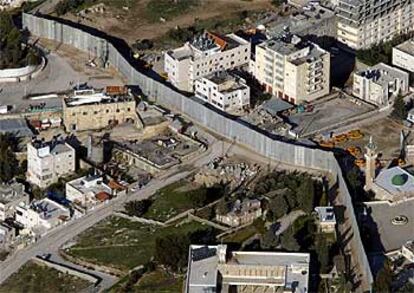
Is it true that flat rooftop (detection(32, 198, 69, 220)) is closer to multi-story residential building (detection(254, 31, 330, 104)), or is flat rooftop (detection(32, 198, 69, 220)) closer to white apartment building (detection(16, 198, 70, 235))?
white apartment building (detection(16, 198, 70, 235))

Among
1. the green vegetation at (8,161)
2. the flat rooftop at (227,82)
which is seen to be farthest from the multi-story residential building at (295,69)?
the green vegetation at (8,161)

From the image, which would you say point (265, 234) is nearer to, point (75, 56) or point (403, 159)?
point (403, 159)

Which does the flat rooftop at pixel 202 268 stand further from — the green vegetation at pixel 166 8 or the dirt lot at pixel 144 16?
the green vegetation at pixel 166 8

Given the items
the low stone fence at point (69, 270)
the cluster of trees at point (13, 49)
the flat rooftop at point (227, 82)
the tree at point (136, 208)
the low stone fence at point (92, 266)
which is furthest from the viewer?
the cluster of trees at point (13, 49)

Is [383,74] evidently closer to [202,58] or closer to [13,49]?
[202,58]

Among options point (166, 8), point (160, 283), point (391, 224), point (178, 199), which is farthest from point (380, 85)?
point (160, 283)

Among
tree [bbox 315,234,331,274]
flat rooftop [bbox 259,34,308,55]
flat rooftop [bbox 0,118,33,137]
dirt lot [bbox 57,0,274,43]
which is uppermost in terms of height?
flat rooftop [bbox 259,34,308,55]

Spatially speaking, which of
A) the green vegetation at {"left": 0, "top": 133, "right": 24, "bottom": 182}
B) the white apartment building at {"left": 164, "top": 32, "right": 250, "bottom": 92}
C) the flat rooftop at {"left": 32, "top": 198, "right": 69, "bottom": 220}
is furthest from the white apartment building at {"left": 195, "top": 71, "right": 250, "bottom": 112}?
the flat rooftop at {"left": 32, "top": 198, "right": 69, "bottom": 220}
